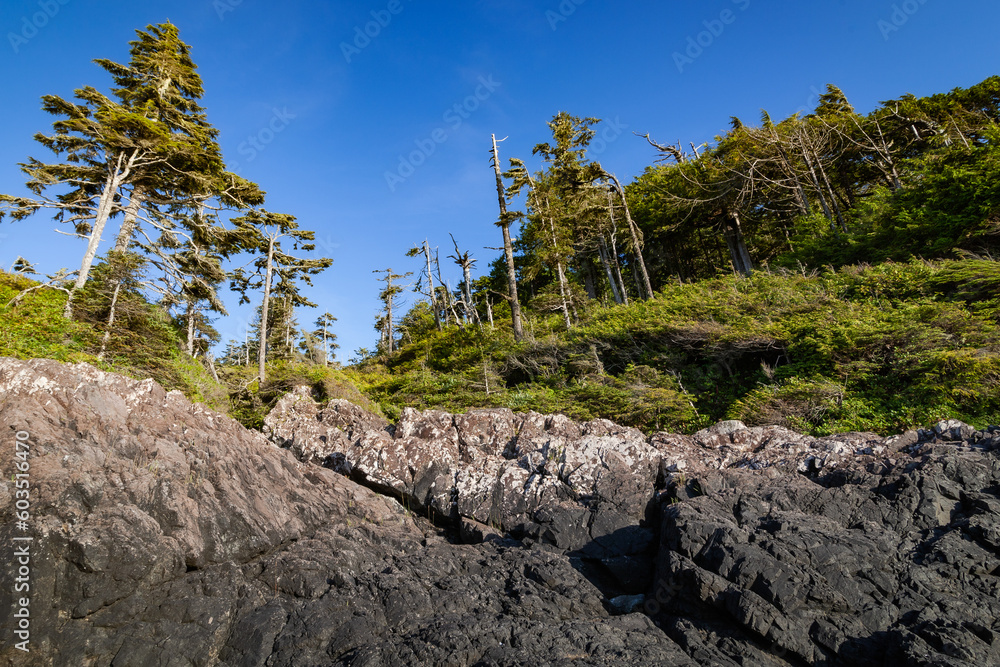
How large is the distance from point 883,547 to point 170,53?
2545 cm

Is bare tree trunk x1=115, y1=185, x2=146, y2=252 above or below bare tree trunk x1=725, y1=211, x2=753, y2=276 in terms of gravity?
below

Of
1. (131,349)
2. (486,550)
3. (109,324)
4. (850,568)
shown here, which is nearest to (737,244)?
(850,568)

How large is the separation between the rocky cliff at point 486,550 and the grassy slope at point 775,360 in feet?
8.48

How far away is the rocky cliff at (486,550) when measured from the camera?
4621mm

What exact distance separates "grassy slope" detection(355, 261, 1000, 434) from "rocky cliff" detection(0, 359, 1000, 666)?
8.48 feet

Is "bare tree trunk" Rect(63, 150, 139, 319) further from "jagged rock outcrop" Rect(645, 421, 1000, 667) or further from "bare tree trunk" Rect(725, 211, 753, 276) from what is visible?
"bare tree trunk" Rect(725, 211, 753, 276)

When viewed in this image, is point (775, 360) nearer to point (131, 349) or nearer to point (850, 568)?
point (850, 568)

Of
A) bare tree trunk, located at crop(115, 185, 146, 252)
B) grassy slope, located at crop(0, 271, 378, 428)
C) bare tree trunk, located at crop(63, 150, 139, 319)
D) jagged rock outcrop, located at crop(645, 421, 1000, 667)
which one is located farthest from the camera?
bare tree trunk, located at crop(115, 185, 146, 252)

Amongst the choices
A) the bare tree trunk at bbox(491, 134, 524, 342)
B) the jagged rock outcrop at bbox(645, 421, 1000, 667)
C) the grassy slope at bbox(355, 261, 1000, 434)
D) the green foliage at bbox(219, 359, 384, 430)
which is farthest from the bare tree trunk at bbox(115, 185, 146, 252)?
the jagged rock outcrop at bbox(645, 421, 1000, 667)

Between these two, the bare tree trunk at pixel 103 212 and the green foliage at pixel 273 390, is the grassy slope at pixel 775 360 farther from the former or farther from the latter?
the bare tree trunk at pixel 103 212

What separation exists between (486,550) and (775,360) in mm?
11860

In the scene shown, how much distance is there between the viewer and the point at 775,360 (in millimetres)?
14383

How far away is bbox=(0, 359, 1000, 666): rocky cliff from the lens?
4.62 metres

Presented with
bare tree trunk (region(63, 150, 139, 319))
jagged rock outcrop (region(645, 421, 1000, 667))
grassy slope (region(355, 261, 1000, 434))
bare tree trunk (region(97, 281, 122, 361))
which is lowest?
jagged rock outcrop (region(645, 421, 1000, 667))
